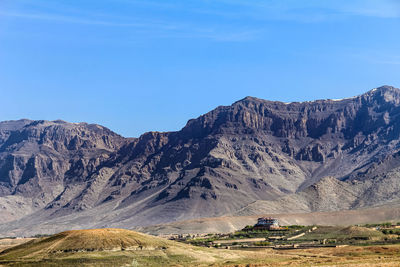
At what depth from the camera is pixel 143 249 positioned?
351 ft

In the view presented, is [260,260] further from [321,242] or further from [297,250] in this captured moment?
[321,242]

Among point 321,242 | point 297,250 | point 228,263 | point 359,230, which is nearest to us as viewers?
point 228,263

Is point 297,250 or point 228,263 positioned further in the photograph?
point 297,250

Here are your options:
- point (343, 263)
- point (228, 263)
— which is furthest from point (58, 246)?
point (343, 263)

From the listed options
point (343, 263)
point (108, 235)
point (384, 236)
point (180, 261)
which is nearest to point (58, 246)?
point (108, 235)

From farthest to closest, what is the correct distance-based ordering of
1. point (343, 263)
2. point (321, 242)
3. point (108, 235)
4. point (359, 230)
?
point (359, 230)
point (321, 242)
point (108, 235)
point (343, 263)

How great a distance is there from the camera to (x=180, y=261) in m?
103

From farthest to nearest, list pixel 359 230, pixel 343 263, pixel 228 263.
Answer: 1. pixel 359 230
2. pixel 228 263
3. pixel 343 263

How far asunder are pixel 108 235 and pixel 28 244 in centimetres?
1430

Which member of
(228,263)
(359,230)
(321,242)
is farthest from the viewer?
(359,230)

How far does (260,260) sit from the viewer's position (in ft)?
344

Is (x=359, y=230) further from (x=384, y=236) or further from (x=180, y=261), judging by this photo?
(x=180, y=261)

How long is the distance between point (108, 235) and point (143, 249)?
6554 millimetres

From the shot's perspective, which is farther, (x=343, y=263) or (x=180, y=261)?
(x=180, y=261)
